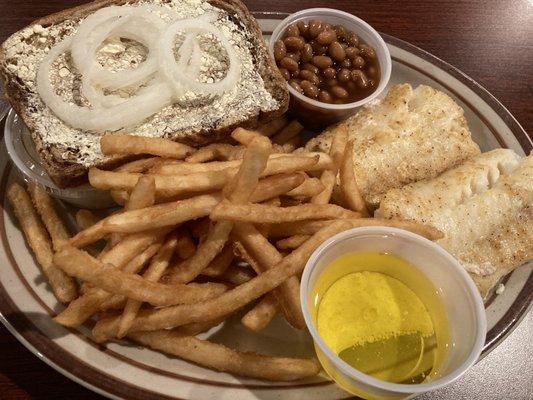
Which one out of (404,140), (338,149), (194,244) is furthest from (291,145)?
(194,244)

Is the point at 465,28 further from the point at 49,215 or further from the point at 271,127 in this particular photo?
the point at 49,215

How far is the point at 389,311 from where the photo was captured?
1.90 meters

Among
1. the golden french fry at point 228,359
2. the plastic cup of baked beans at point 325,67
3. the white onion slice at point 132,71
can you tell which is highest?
the white onion slice at point 132,71

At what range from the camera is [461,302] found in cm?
186

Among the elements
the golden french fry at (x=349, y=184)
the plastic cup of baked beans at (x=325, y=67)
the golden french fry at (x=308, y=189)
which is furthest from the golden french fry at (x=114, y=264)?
the plastic cup of baked beans at (x=325, y=67)

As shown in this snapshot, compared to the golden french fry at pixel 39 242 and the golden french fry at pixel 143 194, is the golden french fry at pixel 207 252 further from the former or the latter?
the golden french fry at pixel 39 242

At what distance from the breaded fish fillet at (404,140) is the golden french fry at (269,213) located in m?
0.40

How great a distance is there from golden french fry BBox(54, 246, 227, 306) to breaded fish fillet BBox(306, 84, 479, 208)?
3.18ft

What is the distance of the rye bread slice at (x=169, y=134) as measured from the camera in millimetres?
2066

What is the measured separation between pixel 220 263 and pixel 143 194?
0.43m

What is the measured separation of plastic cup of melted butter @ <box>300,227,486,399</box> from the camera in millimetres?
1762

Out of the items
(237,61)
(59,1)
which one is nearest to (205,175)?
(237,61)

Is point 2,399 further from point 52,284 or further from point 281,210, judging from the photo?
point 281,210

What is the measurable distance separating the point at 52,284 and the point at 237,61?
3.93 feet
